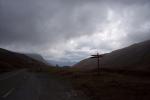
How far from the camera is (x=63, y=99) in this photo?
14.4 m

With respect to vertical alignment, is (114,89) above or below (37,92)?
above

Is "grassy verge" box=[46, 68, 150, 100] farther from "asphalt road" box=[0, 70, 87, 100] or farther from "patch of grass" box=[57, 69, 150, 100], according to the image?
"asphalt road" box=[0, 70, 87, 100]

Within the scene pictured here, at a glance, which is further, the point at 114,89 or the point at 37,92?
the point at 114,89

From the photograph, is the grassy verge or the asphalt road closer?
the asphalt road

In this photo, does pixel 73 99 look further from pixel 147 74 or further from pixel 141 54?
pixel 141 54

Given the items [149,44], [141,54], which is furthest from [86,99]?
[149,44]

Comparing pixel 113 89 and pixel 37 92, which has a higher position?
pixel 113 89

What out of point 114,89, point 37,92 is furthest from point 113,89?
point 37,92

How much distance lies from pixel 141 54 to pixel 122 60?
8.05 m

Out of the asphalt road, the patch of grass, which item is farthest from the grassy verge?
the asphalt road

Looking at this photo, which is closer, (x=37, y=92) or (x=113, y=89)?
(x=37, y=92)

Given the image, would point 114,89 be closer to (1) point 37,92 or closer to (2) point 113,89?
(2) point 113,89

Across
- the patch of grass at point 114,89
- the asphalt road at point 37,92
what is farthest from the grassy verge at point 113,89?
the asphalt road at point 37,92

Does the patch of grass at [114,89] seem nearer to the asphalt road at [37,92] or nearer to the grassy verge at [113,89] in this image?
the grassy verge at [113,89]
